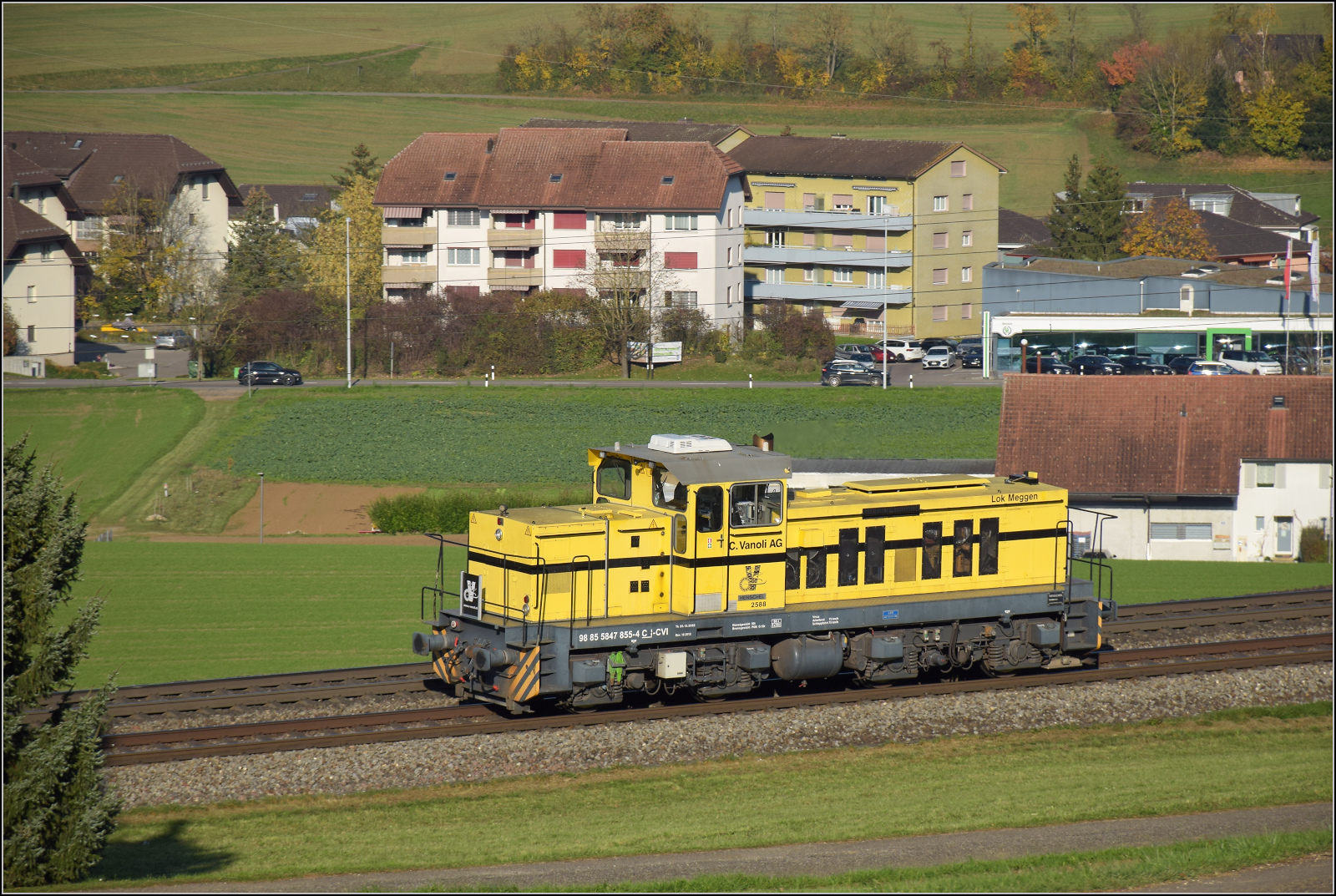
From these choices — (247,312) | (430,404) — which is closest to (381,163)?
(247,312)

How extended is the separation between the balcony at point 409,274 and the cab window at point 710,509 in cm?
5722

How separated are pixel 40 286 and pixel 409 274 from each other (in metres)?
19.2

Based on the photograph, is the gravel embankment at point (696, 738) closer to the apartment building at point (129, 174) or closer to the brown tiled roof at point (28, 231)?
the brown tiled roof at point (28, 231)

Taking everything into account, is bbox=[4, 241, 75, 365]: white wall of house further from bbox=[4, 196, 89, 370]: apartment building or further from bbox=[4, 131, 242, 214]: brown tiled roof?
bbox=[4, 131, 242, 214]: brown tiled roof

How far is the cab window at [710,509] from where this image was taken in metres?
18.5

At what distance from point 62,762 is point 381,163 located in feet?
300

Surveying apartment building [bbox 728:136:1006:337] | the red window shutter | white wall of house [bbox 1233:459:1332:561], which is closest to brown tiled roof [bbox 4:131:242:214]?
the red window shutter

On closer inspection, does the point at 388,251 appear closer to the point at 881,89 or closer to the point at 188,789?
the point at 881,89

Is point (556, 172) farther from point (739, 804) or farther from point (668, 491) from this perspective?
point (739, 804)

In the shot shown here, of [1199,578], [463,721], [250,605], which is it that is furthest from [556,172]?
[463,721]

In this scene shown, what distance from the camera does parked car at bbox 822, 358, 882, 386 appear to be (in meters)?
59.9

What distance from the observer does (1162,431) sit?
38.3 m

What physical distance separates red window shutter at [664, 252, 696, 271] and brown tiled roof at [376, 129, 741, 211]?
2517mm

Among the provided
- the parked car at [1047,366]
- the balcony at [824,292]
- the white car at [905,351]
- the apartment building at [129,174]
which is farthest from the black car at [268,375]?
the parked car at [1047,366]
